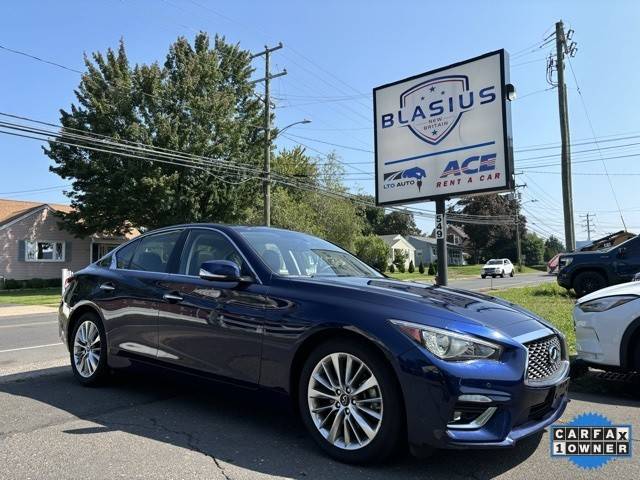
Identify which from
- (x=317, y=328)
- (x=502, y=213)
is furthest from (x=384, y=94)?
(x=502, y=213)

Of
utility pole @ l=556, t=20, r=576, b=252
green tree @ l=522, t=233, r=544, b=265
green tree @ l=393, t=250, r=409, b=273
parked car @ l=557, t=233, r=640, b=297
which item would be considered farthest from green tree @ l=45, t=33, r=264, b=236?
green tree @ l=522, t=233, r=544, b=265

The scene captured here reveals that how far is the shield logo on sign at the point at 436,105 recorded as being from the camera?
10695 mm

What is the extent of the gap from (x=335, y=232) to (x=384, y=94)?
32809 mm

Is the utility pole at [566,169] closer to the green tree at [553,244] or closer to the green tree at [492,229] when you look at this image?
the green tree at [492,229]

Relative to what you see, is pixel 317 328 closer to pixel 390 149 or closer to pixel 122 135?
pixel 390 149

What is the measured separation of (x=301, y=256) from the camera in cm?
482

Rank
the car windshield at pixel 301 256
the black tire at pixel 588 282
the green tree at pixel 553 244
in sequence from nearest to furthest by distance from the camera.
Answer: the car windshield at pixel 301 256, the black tire at pixel 588 282, the green tree at pixel 553 244

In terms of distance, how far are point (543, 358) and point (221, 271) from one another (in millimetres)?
2383

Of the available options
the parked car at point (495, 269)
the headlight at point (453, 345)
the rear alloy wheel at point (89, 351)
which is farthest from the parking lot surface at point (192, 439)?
the parked car at point (495, 269)

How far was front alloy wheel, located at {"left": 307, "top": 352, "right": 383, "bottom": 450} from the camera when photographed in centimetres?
349

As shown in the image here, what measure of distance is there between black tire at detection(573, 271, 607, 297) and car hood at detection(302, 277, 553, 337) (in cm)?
1084

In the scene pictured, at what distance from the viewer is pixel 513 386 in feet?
10.8

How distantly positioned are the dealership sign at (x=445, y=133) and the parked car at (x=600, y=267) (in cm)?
505

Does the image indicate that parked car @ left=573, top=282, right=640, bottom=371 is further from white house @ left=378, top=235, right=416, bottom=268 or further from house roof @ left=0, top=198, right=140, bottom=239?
white house @ left=378, top=235, right=416, bottom=268
